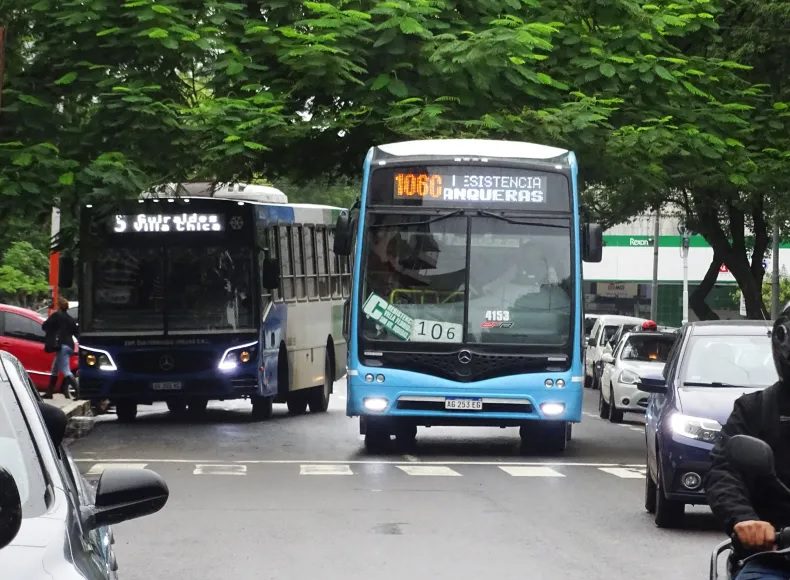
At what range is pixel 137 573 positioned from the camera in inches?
427

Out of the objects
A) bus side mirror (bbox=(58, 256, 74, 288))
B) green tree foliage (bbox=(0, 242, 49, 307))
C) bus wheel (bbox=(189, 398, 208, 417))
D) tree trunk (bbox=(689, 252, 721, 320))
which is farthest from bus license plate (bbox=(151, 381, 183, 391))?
tree trunk (bbox=(689, 252, 721, 320))

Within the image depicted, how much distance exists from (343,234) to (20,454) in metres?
14.5

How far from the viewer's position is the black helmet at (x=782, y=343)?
5.39m

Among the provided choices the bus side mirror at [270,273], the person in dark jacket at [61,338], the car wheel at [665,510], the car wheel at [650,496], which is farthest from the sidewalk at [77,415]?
the car wheel at [665,510]

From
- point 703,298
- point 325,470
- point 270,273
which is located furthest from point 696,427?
point 703,298

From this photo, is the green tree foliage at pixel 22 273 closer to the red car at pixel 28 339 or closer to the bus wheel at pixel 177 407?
the red car at pixel 28 339

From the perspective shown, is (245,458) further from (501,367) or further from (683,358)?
(683,358)

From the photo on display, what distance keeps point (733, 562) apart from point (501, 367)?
1437cm

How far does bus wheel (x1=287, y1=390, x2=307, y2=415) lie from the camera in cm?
2927

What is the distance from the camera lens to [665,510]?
13.4 meters

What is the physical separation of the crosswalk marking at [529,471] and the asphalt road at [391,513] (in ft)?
0.06

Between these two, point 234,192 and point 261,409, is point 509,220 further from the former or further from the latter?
point 261,409

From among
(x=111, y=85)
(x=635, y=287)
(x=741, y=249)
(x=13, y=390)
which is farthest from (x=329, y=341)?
(x=635, y=287)

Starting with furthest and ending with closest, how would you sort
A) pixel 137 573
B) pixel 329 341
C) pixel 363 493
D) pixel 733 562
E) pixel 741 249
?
pixel 741 249 → pixel 329 341 → pixel 363 493 → pixel 137 573 → pixel 733 562
